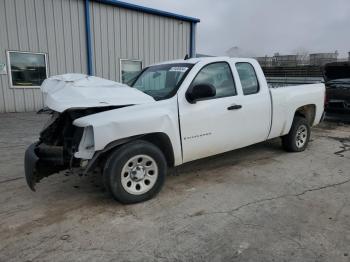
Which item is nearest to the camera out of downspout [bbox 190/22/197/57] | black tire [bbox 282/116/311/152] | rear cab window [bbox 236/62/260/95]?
rear cab window [bbox 236/62/260/95]

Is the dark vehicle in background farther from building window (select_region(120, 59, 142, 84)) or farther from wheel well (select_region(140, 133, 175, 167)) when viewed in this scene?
building window (select_region(120, 59, 142, 84))

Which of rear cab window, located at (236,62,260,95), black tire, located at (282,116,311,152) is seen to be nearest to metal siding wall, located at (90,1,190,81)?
rear cab window, located at (236,62,260,95)

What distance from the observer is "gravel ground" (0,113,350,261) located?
283cm

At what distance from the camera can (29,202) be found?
394 cm

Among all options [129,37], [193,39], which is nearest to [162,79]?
[129,37]

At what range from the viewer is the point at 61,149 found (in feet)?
12.5

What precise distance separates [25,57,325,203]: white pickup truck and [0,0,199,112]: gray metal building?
7.23 m

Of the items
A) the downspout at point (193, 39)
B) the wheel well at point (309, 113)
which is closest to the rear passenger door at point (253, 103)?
the wheel well at point (309, 113)

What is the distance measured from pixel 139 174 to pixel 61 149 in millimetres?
1021

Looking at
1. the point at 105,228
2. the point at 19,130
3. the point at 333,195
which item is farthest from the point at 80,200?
the point at 19,130

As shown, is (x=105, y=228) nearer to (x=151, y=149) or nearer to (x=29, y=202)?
(x=151, y=149)

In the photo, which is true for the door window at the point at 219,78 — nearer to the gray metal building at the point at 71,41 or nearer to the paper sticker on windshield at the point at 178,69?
the paper sticker on windshield at the point at 178,69

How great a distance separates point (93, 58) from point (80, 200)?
9.95 m

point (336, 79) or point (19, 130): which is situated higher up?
point (336, 79)
